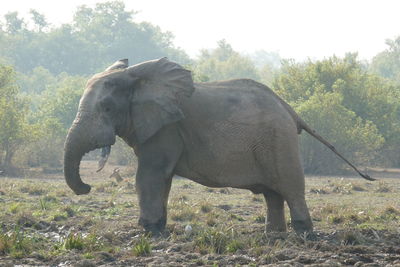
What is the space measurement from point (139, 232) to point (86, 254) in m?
1.74

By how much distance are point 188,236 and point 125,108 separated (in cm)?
187

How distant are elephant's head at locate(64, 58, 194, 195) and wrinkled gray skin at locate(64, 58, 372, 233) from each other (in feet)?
0.04

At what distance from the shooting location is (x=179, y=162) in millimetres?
10062

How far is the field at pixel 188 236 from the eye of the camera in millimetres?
8180

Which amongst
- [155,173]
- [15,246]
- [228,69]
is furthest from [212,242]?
[228,69]

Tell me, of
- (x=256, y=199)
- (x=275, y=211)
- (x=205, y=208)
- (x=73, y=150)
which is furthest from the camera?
(x=256, y=199)

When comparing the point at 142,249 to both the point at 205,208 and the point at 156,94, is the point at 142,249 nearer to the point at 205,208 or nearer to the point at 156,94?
the point at 156,94

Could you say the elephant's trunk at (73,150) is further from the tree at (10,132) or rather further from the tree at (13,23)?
the tree at (13,23)

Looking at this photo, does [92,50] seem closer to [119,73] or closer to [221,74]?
[221,74]

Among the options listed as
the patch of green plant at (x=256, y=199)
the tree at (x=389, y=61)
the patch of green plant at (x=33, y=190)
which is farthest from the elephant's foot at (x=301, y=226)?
the tree at (x=389, y=61)

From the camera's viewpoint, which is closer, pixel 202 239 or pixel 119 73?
pixel 202 239

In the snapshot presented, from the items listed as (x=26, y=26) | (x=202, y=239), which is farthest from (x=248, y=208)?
(x=26, y=26)

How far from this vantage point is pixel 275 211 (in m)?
10.4

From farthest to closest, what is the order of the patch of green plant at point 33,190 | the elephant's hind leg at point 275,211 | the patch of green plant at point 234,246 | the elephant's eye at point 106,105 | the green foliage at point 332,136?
the green foliage at point 332,136 → the patch of green plant at point 33,190 → the elephant's hind leg at point 275,211 → the elephant's eye at point 106,105 → the patch of green plant at point 234,246
